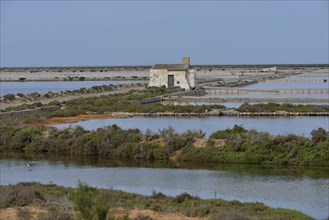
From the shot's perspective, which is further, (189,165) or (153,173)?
(189,165)

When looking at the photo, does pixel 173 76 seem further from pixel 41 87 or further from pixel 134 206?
pixel 134 206

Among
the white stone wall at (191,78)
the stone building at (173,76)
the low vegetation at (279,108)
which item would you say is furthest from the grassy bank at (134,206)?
the white stone wall at (191,78)

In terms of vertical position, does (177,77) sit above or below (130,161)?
above

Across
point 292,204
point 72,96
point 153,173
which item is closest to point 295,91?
point 72,96

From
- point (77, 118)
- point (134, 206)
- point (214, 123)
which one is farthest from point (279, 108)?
point (134, 206)

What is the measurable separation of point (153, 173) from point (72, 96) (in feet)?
89.9

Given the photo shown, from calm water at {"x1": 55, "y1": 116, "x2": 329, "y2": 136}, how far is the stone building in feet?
56.2

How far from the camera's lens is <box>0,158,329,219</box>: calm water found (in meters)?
12.2

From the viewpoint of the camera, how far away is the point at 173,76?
155ft

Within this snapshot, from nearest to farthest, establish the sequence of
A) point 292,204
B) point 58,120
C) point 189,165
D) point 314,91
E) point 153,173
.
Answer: point 292,204, point 153,173, point 189,165, point 58,120, point 314,91

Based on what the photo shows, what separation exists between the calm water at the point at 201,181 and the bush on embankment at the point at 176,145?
774 millimetres

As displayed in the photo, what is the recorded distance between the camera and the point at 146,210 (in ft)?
33.9

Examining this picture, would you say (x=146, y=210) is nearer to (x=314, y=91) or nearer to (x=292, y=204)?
(x=292, y=204)

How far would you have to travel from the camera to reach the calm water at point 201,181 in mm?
12234
